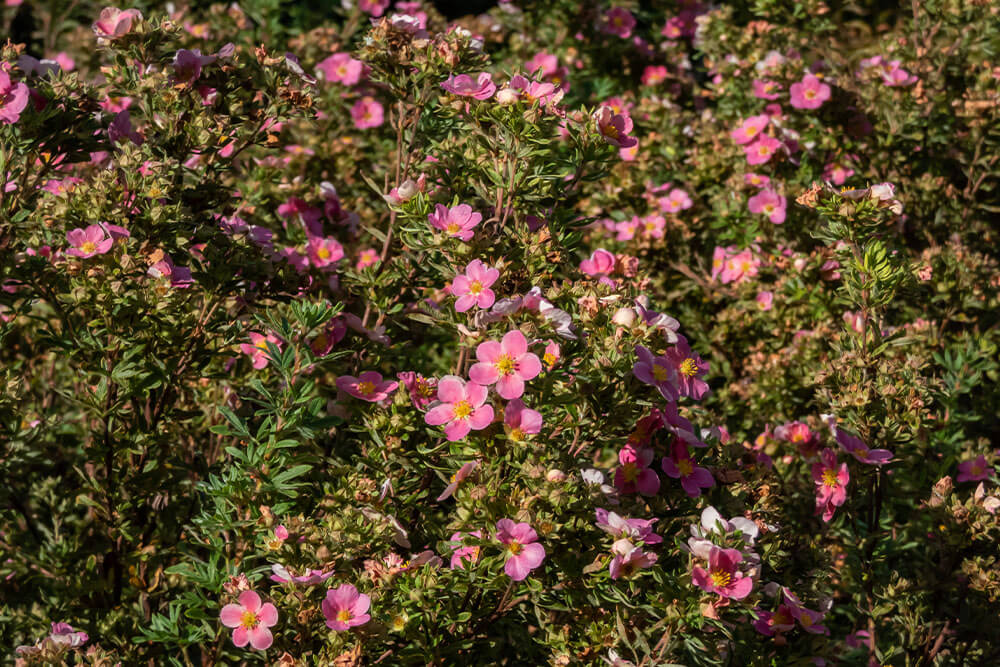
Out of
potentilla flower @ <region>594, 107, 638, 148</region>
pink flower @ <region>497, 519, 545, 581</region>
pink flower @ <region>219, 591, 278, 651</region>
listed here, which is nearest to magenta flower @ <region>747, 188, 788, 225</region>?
potentilla flower @ <region>594, 107, 638, 148</region>

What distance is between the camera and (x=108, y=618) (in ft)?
7.29

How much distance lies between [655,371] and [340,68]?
265 cm

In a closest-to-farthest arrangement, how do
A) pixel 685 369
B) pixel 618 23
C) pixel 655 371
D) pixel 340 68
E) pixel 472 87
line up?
pixel 655 371
pixel 685 369
pixel 472 87
pixel 340 68
pixel 618 23

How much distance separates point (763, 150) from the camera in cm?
341

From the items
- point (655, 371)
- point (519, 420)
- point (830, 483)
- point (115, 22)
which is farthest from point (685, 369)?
point (115, 22)

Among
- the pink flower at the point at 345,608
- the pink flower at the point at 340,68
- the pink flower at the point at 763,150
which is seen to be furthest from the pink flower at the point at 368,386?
the pink flower at the point at 340,68

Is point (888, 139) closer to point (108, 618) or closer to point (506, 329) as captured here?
point (506, 329)

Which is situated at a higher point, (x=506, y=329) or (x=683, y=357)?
(x=506, y=329)

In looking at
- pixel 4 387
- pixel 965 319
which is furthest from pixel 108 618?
pixel 965 319

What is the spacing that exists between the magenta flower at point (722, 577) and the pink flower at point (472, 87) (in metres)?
1.05

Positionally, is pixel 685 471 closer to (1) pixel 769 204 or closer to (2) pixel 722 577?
(2) pixel 722 577

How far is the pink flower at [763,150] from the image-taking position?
338cm

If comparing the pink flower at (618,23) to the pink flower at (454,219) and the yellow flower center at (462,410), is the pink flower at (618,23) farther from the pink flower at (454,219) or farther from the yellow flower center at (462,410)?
the yellow flower center at (462,410)

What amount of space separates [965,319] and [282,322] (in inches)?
88.1
